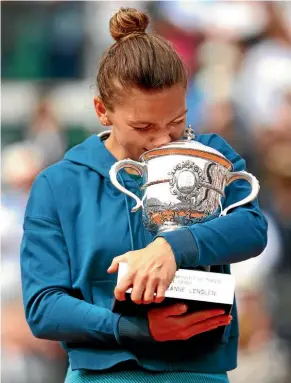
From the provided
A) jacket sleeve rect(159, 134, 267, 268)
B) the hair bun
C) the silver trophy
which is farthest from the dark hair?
jacket sleeve rect(159, 134, 267, 268)

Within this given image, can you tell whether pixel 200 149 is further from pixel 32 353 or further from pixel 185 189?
pixel 32 353

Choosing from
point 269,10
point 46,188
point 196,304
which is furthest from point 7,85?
point 196,304

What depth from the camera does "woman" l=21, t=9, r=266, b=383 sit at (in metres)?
1.35

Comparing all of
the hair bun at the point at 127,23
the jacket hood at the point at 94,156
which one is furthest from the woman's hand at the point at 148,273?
the hair bun at the point at 127,23

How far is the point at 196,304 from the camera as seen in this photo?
132 centimetres

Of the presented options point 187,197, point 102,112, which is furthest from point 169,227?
point 102,112

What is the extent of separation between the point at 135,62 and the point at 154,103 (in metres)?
0.07

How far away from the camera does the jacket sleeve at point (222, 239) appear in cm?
131

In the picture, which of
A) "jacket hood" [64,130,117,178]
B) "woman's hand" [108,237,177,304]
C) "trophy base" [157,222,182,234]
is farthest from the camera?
"jacket hood" [64,130,117,178]

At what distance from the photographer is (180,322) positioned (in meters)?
1.32

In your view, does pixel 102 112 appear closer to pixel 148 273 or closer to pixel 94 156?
pixel 94 156

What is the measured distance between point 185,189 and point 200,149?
61mm

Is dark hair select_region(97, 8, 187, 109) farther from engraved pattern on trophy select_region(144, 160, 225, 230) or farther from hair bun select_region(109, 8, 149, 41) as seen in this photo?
engraved pattern on trophy select_region(144, 160, 225, 230)

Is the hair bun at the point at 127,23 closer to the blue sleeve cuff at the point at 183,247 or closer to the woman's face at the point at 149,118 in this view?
the woman's face at the point at 149,118
